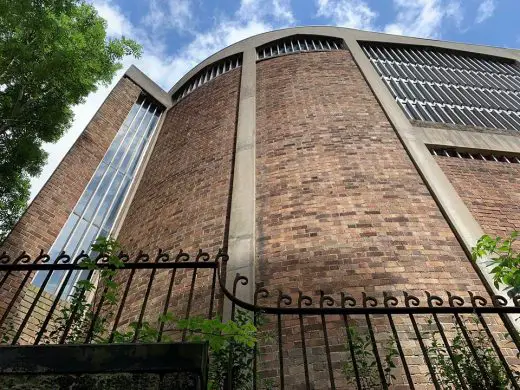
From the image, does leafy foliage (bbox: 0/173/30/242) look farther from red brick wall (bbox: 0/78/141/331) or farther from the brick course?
the brick course

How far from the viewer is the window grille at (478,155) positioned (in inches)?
298

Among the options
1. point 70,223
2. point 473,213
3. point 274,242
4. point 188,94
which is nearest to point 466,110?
point 473,213

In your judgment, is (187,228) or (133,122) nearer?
(187,228)

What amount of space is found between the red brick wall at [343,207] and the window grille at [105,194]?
325 centimetres

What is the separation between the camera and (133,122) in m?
10.8

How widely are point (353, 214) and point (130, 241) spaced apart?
3938 mm

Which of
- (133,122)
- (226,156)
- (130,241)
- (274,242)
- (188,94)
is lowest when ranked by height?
(274,242)

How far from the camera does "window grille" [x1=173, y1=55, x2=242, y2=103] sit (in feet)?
41.0

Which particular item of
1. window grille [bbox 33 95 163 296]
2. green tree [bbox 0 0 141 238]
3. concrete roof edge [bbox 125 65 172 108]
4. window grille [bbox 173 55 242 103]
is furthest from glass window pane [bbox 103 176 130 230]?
window grille [bbox 173 55 242 103]

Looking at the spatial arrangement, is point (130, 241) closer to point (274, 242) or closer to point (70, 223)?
point (70, 223)

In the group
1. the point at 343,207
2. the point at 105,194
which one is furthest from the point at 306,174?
the point at 105,194

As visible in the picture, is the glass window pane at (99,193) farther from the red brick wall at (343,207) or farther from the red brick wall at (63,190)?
the red brick wall at (343,207)

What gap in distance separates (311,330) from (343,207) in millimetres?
2107

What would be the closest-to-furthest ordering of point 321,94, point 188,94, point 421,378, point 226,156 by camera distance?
1. point 421,378
2. point 226,156
3. point 321,94
4. point 188,94
